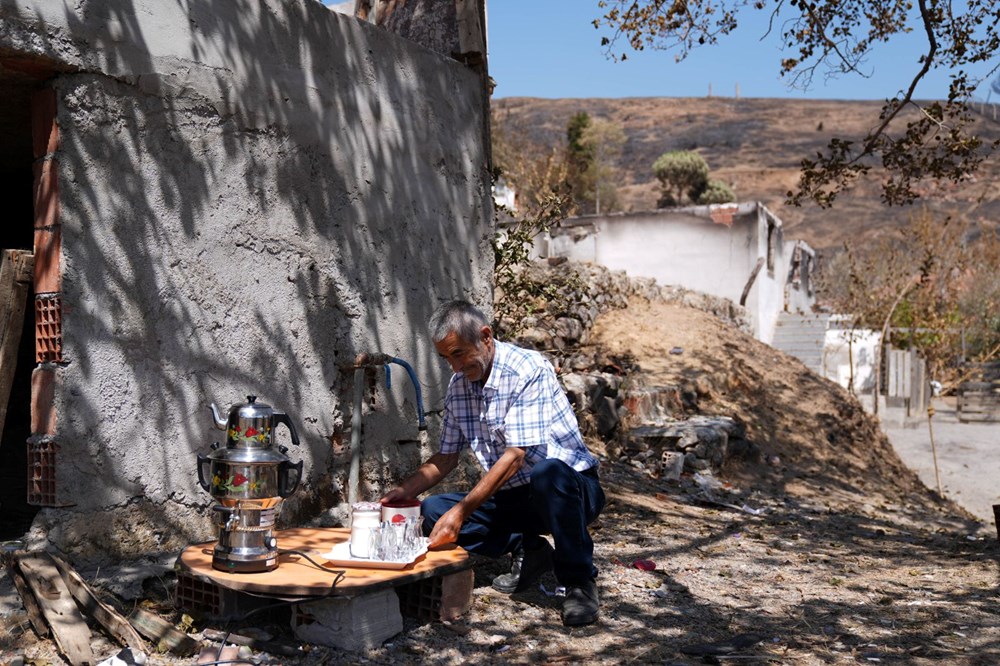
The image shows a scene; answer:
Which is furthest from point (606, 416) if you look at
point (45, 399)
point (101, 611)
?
point (101, 611)

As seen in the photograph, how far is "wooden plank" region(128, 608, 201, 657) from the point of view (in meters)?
3.39

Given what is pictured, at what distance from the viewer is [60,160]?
3.84 meters

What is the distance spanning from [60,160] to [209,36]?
974 mm

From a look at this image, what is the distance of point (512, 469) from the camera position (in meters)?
3.82

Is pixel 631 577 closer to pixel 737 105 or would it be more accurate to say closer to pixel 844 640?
pixel 844 640

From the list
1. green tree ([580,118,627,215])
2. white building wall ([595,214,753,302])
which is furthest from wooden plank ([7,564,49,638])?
green tree ([580,118,627,215])

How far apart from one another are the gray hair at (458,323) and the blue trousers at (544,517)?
0.59m

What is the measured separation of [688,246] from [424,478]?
15.1 meters

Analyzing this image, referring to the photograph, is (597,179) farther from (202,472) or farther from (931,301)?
(202,472)

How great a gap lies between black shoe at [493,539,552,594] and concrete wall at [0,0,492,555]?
1146 millimetres

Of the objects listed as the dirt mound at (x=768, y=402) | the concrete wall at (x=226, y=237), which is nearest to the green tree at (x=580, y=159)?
the dirt mound at (x=768, y=402)

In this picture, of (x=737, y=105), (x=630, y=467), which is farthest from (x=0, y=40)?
(x=737, y=105)

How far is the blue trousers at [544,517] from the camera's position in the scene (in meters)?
3.87

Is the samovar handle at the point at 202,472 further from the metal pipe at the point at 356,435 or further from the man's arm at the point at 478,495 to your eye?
the metal pipe at the point at 356,435
